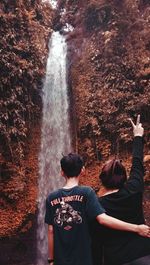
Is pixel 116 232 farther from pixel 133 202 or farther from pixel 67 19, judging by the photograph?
pixel 67 19

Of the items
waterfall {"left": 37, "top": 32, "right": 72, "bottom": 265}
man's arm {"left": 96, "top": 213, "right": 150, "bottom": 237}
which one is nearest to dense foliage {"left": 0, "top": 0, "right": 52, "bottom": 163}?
waterfall {"left": 37, "top": 32, "right": 72, "bottom": 265}

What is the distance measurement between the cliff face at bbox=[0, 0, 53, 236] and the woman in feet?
23.1

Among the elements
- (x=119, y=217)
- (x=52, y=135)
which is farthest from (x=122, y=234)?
(x=52, y=135)

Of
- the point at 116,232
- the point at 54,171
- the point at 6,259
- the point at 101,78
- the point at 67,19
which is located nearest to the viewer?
the point at 116,232

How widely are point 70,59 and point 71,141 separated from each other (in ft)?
13.7

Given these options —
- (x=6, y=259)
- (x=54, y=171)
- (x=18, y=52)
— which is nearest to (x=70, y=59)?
(x=18, y=52)

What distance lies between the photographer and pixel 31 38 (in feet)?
42.9

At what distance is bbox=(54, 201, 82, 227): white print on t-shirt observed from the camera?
3154 millimetres

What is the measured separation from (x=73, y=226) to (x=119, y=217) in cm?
41

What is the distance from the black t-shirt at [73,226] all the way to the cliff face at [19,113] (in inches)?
271

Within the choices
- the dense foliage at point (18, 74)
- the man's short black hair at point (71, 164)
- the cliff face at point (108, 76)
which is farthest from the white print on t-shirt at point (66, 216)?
the dense foliage at point (18, 74)

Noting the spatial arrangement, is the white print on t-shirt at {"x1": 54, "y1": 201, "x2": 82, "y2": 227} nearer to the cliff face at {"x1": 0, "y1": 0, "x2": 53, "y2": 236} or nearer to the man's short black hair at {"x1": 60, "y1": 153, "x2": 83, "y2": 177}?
the man's short black hair at {"x1": 60, "y1": 153, "x2": 83, "y2": 177}

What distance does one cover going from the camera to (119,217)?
10.1 feet

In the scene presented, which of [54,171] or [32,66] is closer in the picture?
[54,171]
